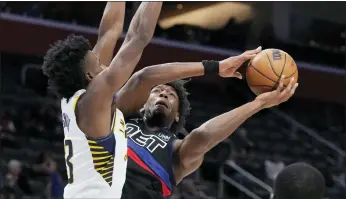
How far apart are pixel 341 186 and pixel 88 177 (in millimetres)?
10812

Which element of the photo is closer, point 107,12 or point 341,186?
point 107,12

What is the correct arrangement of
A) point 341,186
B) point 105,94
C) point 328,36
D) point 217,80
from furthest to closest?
1. point 328,36
2. point 217,80
3. point 341,186
4. point 105,94

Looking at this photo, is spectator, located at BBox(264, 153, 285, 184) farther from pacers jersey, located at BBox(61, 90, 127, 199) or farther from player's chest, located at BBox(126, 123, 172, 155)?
A: pacers jersey, located at BBox(61, 90, 127, 199)

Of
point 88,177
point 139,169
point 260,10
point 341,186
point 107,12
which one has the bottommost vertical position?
point 341,186

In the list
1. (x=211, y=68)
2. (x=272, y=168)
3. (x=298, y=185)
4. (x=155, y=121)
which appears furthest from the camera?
(x=272, y=168)

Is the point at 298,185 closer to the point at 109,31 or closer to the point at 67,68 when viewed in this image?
the point at 67,68

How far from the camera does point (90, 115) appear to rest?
3906 mm

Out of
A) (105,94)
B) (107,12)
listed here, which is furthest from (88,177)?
(107,12)

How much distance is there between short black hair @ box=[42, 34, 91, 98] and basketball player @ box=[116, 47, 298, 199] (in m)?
0.61

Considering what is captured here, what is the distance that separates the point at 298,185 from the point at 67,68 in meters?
1.73

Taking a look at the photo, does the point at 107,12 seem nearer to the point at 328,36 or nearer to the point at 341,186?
the point at 341,186

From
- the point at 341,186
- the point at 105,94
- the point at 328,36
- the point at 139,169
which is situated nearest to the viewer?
the point at 105,94

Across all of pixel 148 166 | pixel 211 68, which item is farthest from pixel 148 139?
pixel 211 68

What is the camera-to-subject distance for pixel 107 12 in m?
5.01
